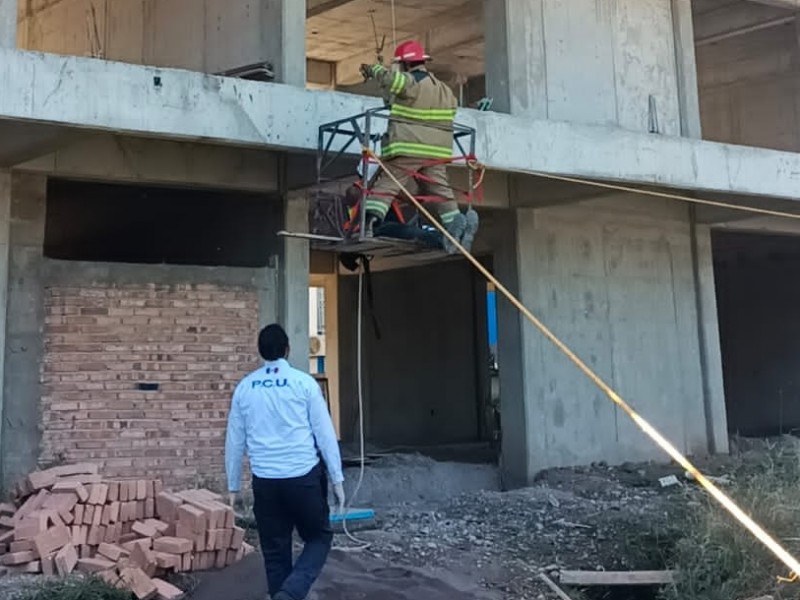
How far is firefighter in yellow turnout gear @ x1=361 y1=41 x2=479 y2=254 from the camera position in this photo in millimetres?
7945

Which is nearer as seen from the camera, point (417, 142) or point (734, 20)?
point (417, 142)

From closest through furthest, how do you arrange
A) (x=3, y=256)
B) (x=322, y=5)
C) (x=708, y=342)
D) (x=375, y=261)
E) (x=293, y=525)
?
(x=293, y=525) → (x=3, y=256) → (x=708, y=342) → (x=322, y=5) → (x=375, y=261)

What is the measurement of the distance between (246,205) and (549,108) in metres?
3.89

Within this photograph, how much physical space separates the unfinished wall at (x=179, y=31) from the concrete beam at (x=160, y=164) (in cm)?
107

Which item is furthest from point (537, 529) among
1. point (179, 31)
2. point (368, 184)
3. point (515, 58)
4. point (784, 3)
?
point (784, 3)

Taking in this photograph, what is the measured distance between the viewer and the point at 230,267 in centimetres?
1020

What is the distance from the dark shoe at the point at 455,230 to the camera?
8.17 meters

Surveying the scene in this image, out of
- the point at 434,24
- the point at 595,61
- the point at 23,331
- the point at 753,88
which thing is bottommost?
the point at 23,331

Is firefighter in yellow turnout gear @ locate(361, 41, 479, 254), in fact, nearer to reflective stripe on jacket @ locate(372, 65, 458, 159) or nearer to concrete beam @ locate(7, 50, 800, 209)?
Answer: reflective stripe on jacket @ locate(372, 65, 458, 159)

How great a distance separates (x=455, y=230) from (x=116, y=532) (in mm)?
3669

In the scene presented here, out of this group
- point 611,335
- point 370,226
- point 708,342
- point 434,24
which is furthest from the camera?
point 434,24

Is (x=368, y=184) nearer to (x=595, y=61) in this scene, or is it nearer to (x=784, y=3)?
(x=595, y=61)

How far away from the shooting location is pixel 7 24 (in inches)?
321

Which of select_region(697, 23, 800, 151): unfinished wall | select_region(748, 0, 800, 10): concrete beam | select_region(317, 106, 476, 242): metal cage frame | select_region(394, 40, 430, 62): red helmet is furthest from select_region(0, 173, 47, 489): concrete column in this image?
select_region(697, 23, 800, 151): unfinished wall
